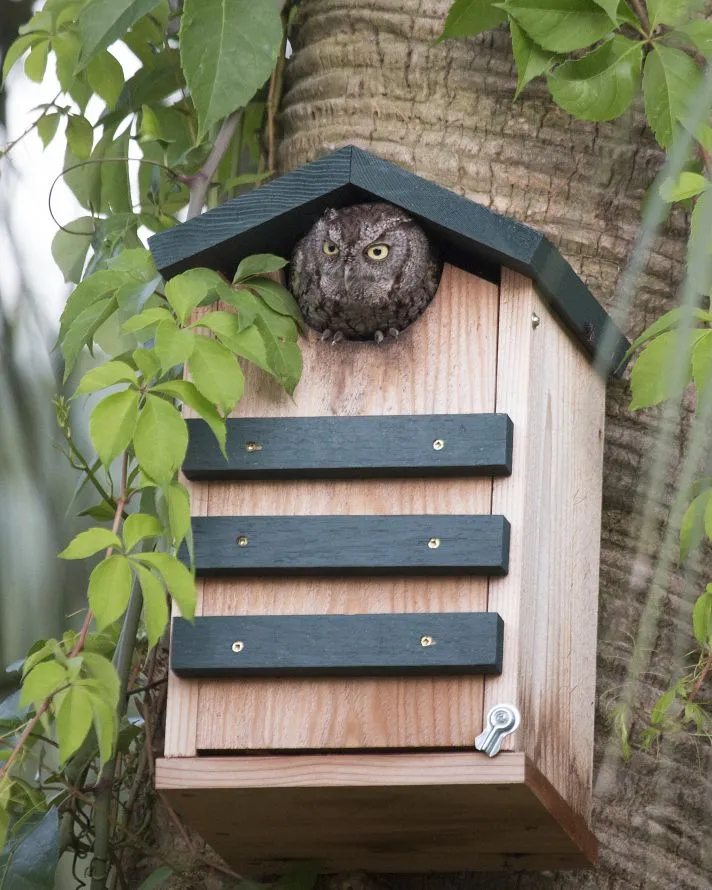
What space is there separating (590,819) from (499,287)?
71cm

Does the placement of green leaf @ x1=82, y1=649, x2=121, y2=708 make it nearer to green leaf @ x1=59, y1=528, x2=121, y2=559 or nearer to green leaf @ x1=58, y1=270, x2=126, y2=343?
green leaf @ x1=59, y1=528, x2=121, y2=559

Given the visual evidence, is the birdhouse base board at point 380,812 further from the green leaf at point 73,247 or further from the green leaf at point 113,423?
the green leaf at point 73,247

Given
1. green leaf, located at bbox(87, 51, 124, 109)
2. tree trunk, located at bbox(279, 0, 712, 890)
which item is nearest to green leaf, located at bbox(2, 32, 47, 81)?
green leaf, located at bbox(87, 51, 124, 109)

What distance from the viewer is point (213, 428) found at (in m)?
1.60

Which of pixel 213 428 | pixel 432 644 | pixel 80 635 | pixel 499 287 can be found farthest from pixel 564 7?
pixel 80 635

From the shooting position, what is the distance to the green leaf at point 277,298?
1731mm

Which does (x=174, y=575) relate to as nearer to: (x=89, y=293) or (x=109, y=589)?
(x=109, y=589)

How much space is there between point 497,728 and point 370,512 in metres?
0.30

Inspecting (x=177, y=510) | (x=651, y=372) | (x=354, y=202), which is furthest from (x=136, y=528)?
(x=651, y=372)

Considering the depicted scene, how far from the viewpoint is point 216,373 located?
62.5 inches

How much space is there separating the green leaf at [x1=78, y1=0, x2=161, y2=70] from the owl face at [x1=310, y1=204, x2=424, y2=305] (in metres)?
0.42

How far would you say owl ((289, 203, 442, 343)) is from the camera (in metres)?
1.72

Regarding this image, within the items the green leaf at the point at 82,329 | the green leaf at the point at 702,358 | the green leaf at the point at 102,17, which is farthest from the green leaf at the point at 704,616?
the green leaf at the point at 102,17

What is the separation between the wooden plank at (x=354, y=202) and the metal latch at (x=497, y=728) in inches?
17.0
